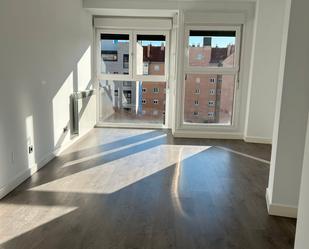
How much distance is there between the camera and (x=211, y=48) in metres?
5.93

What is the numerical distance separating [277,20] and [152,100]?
9.76 feet

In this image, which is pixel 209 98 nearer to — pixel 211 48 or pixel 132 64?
pixel 211 48

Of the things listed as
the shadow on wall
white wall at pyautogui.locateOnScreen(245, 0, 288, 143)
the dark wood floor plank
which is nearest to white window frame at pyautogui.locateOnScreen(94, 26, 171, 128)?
the shadow on wall

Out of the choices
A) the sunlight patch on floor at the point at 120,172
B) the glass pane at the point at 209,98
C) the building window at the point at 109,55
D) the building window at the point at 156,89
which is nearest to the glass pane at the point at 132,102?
the building window at the point at 156,89

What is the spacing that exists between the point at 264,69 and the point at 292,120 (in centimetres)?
310

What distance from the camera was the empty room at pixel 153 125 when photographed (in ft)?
8.41

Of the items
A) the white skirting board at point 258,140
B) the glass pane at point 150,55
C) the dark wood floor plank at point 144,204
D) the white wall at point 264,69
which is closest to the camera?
the dark wood floor plank at point 144,204

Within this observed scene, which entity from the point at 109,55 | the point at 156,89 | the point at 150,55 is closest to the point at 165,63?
the point at 150,55

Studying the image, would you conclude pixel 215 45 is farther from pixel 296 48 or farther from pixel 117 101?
pixel 296 48

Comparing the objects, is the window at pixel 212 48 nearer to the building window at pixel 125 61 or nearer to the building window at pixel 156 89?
the building window at pixel 156 89

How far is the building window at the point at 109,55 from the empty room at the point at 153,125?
0.07 feet

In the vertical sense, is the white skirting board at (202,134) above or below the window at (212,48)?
below

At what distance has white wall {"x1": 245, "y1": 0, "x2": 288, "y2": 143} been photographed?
17.4 ft

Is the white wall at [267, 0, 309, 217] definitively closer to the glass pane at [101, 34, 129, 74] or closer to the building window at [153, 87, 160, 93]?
the building window at [153, 87, 160, 93]
